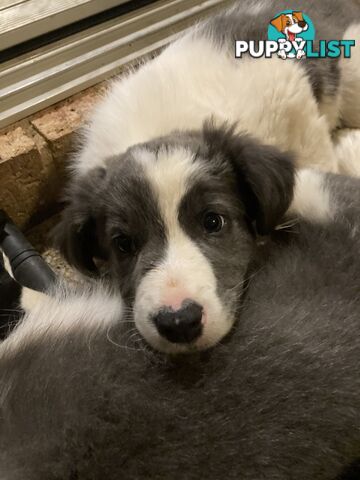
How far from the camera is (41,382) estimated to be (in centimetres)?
96

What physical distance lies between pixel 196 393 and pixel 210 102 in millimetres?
1019

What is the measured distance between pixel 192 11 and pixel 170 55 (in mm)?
559

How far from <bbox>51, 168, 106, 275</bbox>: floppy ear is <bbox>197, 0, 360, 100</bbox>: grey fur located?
732mm

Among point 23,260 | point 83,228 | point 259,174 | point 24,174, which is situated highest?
point 259,174

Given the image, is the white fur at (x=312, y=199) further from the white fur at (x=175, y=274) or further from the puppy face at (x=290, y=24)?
the puppy face at (x=290, y=24)

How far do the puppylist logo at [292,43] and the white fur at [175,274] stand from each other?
69 centimetres

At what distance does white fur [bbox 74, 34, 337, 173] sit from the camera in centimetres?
164

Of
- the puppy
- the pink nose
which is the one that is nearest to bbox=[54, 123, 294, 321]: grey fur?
the pink nose

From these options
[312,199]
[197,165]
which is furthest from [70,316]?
[312,199]

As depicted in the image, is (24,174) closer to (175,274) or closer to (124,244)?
(124,244)

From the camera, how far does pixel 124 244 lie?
1.31 m

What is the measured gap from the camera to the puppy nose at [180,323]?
1.04 metres

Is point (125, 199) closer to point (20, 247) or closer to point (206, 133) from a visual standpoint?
point (206, 133)

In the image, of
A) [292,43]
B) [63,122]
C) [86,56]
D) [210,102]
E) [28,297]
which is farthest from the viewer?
[86,56]
